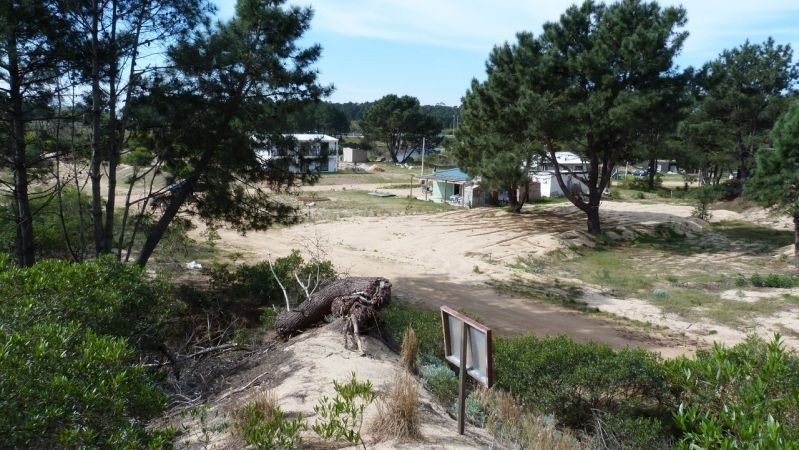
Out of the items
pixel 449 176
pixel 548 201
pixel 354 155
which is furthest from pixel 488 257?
pixel 354 155

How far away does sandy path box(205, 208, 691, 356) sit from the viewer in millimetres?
13582

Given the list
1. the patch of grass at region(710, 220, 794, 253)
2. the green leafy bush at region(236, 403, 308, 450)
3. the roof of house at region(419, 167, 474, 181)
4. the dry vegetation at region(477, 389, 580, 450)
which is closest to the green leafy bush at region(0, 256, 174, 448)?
the green leafy bush at region(236, 403, 308, 450)

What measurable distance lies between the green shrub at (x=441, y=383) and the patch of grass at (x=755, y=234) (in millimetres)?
22579

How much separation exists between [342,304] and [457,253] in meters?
13.7

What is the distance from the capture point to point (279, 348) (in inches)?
320

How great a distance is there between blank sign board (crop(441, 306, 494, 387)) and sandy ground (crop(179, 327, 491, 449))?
0.69 metres

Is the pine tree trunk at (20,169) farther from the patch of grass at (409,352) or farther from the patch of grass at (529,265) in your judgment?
the patch of grass at (529,265)

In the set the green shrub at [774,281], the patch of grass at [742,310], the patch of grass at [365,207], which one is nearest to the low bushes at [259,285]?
the patch of grass at [742,310]

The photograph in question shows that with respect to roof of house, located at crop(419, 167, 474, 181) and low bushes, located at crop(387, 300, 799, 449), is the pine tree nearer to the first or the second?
low bushes, located at crop(387, 300, 799, 449)

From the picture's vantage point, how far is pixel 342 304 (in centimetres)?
863

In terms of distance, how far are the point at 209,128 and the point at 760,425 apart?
10437 millimetres

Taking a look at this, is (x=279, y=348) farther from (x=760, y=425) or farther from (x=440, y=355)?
(x=760, y=425)

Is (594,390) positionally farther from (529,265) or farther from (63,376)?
(529,265)

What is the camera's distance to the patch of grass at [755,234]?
25.9 m
